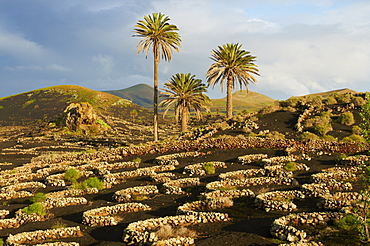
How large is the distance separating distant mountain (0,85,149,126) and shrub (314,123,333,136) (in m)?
93.4

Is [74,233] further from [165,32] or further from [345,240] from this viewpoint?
[165,32]

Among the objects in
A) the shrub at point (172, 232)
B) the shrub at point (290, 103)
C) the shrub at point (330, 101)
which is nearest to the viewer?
the shrub at point (172, 232)

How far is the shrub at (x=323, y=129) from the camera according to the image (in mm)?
35594

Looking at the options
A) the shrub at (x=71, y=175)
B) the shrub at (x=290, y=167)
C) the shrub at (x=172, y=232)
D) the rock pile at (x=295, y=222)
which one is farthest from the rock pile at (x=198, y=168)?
the rock pile at (x=295, y=222)

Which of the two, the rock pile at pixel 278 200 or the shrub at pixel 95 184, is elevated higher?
the rock pile at pixel 278 200

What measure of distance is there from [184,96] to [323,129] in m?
19.4

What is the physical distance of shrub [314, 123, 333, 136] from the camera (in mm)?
35594

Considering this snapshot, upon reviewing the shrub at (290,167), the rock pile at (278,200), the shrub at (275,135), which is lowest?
the rock pile at (278,200)

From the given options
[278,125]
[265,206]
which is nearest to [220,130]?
[278,125]

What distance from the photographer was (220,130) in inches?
1668

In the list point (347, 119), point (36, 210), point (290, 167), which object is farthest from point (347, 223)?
point (347, 119)

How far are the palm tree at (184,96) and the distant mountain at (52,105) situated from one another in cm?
7747

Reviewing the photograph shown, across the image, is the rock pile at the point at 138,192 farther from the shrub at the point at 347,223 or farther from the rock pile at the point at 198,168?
the shrub at the point at 347,223

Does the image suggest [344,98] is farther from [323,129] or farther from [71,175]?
[71,175]
